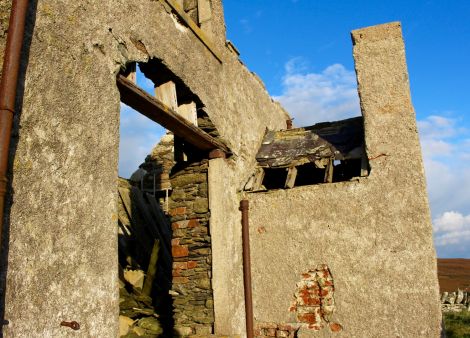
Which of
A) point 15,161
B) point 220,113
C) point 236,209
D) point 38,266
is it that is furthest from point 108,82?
point 236,209

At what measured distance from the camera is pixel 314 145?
7.15m

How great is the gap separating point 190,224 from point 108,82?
2.78m

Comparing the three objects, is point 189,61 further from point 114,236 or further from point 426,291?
point 426,291

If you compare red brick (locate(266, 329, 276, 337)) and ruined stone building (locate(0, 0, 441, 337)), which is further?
red brick (locate(266, 329, 276, 337))

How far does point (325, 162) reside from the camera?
22.1ft

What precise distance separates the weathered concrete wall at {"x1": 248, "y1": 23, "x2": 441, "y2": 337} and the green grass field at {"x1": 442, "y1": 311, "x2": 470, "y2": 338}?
3303 mm

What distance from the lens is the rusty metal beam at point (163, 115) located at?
4.31 m

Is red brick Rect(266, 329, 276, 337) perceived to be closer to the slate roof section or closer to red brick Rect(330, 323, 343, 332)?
red brick Rect(330, 323, 343, 332)

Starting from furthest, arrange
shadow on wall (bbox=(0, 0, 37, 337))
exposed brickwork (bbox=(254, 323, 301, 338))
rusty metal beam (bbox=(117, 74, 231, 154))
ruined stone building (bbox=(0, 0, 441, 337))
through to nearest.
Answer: exposed brickwork (bbox=(254, 323, 301, 338)), rusty metal beam (bbox=(117, 74, 231, 154)), ruined stone building (bbox=(0, 0, 441, 337)), shadow on wall (bbox=(0, 0, 37, 337))

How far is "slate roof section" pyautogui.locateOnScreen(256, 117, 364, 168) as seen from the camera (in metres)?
6.78

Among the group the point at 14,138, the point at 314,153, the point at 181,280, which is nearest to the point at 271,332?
the point at 181,280

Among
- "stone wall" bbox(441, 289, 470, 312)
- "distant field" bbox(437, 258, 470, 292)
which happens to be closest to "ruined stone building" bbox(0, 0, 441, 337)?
"stone wall" bbox(441, 289, 470, 312)

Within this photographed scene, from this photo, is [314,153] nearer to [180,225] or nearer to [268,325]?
[180,225]

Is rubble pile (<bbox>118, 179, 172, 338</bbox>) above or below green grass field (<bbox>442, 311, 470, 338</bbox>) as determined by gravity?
above
